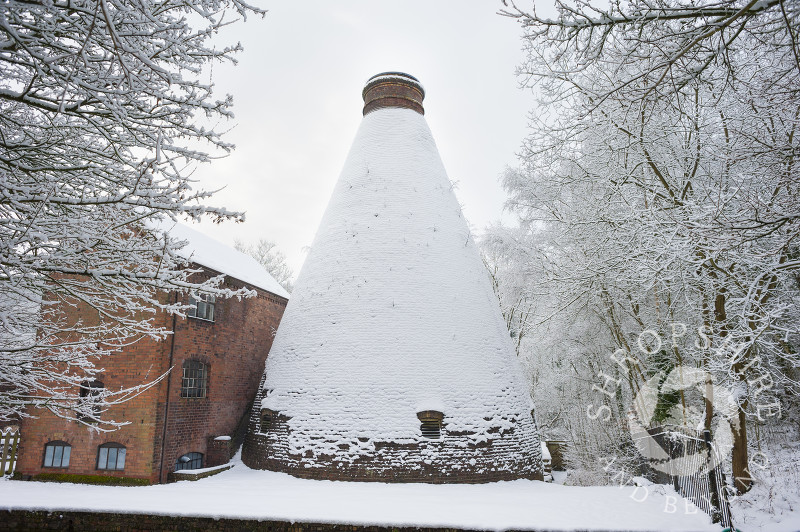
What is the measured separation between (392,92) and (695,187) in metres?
7.61

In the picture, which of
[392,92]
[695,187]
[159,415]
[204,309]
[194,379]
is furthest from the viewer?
[392,92]

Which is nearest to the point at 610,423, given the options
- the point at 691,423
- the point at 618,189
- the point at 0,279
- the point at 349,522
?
the point at 691,423

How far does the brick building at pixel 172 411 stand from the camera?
915cm

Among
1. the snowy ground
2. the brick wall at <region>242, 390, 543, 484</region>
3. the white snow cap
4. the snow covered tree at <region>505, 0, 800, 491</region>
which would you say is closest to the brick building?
the white snow cap

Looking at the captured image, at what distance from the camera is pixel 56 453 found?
31.3 ft

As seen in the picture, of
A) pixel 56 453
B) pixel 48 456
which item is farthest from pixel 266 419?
pixel 48 456

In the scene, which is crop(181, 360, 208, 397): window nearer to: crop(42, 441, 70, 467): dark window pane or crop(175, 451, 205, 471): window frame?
crop(175, 451, 205, 471): window frame

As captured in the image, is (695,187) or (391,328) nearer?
(695,187)

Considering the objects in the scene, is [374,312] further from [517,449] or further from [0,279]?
[0,279]

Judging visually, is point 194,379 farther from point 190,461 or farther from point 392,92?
point 392,92

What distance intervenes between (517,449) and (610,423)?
5861mm

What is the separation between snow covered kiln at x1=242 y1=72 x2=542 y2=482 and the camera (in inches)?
328

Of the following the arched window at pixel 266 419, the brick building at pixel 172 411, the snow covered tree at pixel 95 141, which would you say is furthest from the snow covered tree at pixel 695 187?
the brick building at pixel 172 411

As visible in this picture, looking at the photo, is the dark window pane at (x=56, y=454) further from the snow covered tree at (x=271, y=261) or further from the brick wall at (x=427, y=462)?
the snow covered tree at (x=271, y=261)
